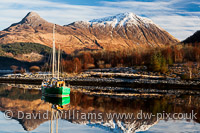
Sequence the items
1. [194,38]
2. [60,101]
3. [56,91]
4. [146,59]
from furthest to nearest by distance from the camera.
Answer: [194,38] → [146,59] → [56,91] → [60,101]

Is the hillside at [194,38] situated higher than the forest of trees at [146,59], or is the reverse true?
the hillside at [194,38]

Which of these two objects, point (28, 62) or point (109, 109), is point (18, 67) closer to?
point (28, 62)

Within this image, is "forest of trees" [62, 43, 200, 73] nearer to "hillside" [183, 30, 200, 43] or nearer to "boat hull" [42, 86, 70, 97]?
"hillside" [183, 30, 200, 43]

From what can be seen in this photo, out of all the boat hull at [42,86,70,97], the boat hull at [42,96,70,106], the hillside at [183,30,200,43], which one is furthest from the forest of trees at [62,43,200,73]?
the boat hull at [42,96,70,106]

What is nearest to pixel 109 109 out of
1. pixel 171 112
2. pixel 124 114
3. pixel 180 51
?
pixel 124 114

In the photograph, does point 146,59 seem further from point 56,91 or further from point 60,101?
point 60,101

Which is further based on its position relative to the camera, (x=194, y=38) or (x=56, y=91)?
(x=194, y=38)

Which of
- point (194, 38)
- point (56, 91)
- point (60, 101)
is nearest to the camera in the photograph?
point (60, 101)

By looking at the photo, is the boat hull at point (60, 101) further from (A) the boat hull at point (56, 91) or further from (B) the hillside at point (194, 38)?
(B) the hillside at point (194, 38)

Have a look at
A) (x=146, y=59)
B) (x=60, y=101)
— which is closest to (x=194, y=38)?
(x=146, y=59)

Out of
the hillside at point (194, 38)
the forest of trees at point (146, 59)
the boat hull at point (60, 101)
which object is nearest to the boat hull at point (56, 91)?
the boat hull at point (60, 101)

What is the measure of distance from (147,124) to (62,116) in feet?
16.8

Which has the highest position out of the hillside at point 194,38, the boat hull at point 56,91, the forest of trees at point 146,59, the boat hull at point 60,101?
the hillside at point 194,38

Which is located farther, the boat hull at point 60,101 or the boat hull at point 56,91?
the boat hull at point 56,91
